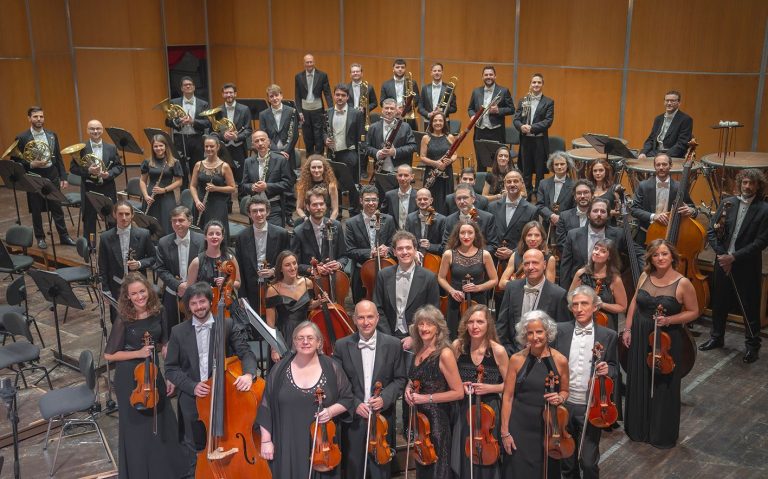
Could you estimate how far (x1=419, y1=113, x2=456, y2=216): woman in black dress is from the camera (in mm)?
7824

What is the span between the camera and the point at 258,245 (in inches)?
244

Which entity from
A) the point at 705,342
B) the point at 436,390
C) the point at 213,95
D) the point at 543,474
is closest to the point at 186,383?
the point at 436,390

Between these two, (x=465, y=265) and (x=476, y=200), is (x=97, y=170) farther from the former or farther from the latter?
(x=465, y=265)

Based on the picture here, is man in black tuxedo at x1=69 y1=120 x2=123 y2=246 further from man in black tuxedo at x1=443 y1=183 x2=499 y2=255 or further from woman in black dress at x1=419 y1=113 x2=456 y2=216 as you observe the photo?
man in black tuxedo at x1=443 y1=183 x2=499 y2=255

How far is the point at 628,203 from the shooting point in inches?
265

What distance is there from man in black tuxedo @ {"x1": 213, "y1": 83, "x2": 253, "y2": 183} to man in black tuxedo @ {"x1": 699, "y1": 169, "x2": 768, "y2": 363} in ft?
16.9

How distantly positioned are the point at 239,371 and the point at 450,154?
383 centimetres

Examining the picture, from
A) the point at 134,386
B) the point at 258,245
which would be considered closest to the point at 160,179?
the point at 258,245

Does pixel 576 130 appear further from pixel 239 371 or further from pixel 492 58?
pixel 239 371

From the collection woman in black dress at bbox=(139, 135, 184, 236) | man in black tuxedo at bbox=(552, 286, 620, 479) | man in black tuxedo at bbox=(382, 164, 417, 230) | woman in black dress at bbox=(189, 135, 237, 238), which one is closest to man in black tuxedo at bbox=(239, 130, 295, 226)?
woman in black dress at bbox=(189, 135, 237, 238)

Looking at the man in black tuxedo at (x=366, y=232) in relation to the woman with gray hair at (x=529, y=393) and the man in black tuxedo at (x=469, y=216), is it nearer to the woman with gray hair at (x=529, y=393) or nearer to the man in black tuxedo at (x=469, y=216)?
the man in black tuxedo at (x=469, y=216)

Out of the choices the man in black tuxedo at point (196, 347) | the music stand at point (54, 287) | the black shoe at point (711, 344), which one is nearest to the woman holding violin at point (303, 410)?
the man in black tuxedo at point (196, 347)

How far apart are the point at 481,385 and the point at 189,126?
6.49 meters

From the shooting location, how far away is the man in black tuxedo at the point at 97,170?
27.5 feet
